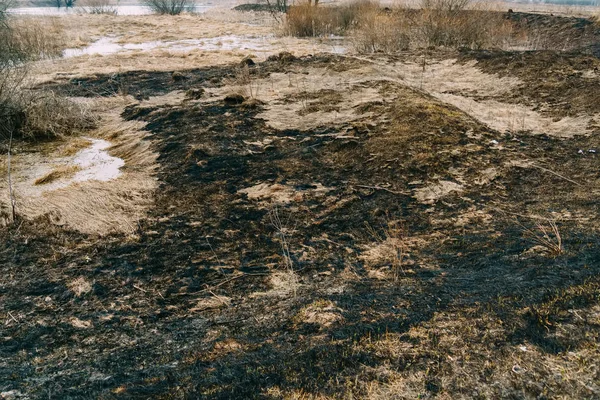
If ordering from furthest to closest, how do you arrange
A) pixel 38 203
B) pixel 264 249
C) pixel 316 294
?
1. pixel 38 203
2. pixel 264 249
3. pixel 316 294

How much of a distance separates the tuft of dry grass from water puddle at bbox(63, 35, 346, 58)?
10156 millimetres

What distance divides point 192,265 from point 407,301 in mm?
1578

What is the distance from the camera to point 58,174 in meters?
4.84

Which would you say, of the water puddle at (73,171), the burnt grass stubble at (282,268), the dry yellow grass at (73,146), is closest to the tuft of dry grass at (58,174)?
the water puddle at (73,171)

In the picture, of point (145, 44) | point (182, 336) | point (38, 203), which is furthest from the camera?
point (145, 44)

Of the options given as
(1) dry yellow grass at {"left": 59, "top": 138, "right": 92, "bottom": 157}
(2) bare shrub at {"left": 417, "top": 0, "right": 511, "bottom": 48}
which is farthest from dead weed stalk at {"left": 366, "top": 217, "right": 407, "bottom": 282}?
(2) bare shrub at {"left": 417, "top": 0, "right": 511, "bottom": 48}

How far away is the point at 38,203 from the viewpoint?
4102mm

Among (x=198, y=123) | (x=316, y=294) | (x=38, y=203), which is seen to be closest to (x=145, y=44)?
(x=198, y=123)

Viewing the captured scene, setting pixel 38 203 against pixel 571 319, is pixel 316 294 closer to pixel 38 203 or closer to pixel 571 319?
pixel 571 319

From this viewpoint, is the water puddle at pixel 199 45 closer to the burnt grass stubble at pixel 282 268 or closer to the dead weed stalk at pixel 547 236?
the burnt grass stubble at pixel 282 268

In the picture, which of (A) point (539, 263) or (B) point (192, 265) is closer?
(A) point (539, 263)

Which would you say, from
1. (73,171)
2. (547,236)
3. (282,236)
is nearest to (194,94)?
(73,171)

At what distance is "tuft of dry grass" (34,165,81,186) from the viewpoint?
4.70 m

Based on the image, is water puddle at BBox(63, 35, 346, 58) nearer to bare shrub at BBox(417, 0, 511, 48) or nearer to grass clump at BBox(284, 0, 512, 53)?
grass clump at BBox(284, 0, 512, 53)
